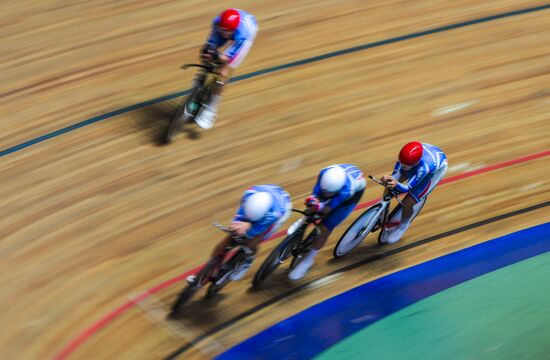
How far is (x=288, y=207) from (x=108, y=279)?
141 cm

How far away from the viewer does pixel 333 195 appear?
17.6ft

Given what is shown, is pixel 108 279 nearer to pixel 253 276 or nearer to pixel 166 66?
pixel 253 276

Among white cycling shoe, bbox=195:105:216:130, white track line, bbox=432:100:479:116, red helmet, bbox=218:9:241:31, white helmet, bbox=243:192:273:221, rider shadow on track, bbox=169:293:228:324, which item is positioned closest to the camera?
white helmet, bbox=243:192:273:221

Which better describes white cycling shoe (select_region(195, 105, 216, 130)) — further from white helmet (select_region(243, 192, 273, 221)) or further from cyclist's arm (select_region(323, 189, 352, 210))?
white helmet (select_region(243, 192, 273, 221))

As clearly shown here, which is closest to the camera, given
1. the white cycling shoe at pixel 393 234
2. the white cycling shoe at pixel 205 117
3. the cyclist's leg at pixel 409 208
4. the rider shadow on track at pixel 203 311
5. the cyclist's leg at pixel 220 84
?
the rider shadow on track at pixel 203 311

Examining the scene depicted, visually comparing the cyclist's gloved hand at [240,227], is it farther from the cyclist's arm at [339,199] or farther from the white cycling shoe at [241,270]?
the cyclist's arm at [339,199]

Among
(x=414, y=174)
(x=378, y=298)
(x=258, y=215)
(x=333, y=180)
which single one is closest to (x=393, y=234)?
(x=378, y=298)

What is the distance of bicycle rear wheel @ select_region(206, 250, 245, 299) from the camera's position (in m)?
5.39

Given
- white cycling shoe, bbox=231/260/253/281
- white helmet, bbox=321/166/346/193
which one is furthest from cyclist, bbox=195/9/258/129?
white cycling shoe, bbox=231/260/253/281

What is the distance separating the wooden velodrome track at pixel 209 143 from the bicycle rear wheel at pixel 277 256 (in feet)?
0.51

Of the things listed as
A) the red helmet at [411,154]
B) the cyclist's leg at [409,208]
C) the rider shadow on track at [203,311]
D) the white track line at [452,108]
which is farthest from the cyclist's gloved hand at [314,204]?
the white track line at [452,108]

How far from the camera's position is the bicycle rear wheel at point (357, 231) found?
5864 millimetres

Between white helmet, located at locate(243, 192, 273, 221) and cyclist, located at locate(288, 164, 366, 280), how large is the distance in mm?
460

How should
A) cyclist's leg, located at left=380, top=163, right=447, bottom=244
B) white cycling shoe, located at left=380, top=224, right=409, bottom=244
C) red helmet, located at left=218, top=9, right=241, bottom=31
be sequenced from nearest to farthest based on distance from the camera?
cyclist's leg, located at left=380, top=163, right=447, bottom=244
white cycling shoe, located at left=380, top=224, right=409, bottom=244
red helmet, located at left=218, top=9, right=241, bottom=31
